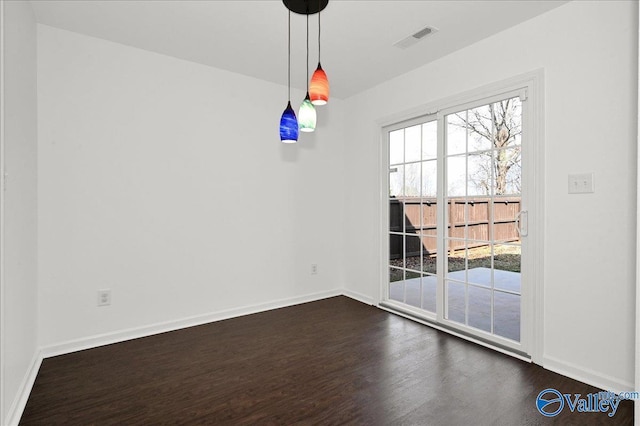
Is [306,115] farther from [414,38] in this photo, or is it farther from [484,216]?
[484,216]

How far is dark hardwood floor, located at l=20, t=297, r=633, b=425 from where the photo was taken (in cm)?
198

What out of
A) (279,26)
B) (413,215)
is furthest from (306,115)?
(413,215)

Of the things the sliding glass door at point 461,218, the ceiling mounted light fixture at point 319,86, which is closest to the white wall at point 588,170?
the sliding glass door at point 461,218

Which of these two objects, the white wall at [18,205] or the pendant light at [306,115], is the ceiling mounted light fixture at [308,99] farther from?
the white wall at [18,205]

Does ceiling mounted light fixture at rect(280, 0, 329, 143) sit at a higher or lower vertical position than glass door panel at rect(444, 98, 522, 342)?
higher

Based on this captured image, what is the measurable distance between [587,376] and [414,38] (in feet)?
9.59

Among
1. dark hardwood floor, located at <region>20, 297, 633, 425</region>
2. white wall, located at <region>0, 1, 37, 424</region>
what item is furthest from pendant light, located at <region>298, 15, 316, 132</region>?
dark hardwood floor, located at <region>20, 297, 633, 425</region>

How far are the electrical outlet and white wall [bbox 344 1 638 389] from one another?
12.0 feet

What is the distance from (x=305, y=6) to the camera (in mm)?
2449

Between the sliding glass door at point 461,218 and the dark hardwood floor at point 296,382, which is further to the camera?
the sliding glass door at point 461,218

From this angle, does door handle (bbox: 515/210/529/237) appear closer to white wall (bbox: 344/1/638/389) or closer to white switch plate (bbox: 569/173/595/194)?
white wall (bbox: 344/1/638/389)

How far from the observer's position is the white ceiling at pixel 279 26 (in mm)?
2488

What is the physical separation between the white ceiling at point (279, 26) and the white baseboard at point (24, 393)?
8.71ft

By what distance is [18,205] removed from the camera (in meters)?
2.13
